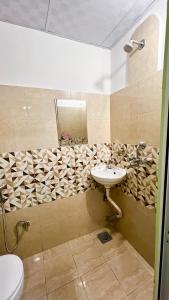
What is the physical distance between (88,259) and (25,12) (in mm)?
2532

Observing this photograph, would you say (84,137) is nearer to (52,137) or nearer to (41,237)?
(52,137)

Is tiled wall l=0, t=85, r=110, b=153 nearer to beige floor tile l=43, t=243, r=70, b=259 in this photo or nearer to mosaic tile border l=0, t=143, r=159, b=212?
mosaic tile border l=0, t=143, r=159, b=212

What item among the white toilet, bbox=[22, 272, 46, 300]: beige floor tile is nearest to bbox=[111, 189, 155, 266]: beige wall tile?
bbox=[22, 272, 46, 300]: beige floor tile

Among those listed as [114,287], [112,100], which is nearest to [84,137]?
[112,100]

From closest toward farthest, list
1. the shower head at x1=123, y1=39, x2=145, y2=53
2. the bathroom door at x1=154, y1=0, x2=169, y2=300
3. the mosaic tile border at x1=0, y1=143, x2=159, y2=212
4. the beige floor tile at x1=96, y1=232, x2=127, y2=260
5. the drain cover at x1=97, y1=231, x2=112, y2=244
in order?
the bathroom door at x1=154, y1=0, x2=169, y2=300, the shower head at x1=123, y1=39, x2=145, y2=53, the mosaic tile border at x1=0, y1=143, x2=159, y2=212, the beige floor tile at x1=96, y1=232, x2=127, y2=260, the drain cover at x1=97, y1=231, x2=112, y2=244

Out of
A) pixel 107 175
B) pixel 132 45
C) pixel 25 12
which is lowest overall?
pixel 107 175

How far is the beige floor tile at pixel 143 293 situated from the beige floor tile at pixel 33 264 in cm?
90

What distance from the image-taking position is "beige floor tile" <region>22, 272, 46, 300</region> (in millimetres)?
1186

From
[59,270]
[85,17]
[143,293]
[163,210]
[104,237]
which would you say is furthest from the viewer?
[104,237]

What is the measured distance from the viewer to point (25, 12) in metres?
1.19

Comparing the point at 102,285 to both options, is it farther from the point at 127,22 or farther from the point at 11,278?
the point at 127,22

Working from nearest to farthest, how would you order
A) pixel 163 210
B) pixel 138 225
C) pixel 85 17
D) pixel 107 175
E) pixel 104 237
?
pixel 163 210, pixel 85 17, pixel 138 225, pixel 107 175, pixel 104 237

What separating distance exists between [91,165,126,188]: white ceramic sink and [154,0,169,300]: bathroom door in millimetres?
906

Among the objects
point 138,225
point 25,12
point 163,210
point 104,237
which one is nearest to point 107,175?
point 138,225
